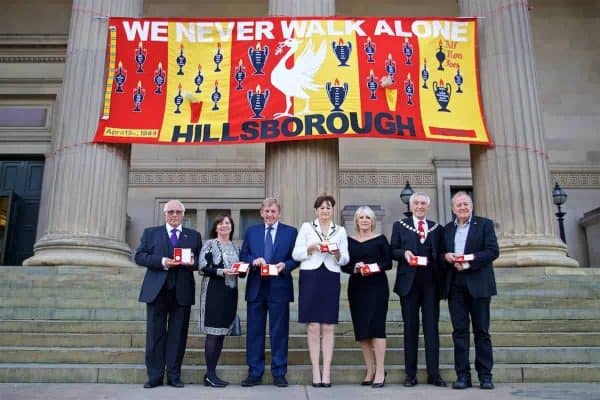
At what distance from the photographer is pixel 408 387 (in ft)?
16.0

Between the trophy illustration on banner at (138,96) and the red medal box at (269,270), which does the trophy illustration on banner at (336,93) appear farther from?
the red medal box at (269,270)

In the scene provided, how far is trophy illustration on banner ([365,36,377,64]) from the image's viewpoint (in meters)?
9.16

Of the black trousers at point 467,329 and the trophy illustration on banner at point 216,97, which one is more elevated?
the trophy illustration on banner at point 216,97

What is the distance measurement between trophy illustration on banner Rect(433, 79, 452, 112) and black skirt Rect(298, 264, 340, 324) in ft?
16.6

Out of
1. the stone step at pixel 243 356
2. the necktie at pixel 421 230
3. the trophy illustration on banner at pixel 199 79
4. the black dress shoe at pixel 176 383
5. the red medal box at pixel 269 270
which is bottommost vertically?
the black dress shoe at pixel 176 383

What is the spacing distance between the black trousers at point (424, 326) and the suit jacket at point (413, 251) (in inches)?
2.9

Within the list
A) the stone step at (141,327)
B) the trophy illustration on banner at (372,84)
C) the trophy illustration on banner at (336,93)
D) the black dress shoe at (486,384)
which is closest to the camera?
the black dress shoe at (486,384)

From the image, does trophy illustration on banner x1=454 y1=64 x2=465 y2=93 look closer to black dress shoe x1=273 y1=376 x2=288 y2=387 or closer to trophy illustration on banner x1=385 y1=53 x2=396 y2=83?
trophy illustration on banner x1=385 y1=53 x2=396 y2=83

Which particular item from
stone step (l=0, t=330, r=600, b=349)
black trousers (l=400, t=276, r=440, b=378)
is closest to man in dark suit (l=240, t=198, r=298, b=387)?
stone step (l=0, t=330, r=600, b=349)

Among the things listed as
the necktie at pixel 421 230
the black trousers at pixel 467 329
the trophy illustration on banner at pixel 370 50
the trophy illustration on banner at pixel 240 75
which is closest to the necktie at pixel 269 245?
the necktie at pixel 421 230

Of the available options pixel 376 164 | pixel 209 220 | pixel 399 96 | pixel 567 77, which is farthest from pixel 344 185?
pixel 567 77

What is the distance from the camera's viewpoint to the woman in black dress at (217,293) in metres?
5.00

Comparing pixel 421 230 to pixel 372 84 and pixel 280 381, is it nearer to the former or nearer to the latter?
pixel 280 381

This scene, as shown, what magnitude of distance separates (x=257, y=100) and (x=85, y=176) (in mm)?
3086
